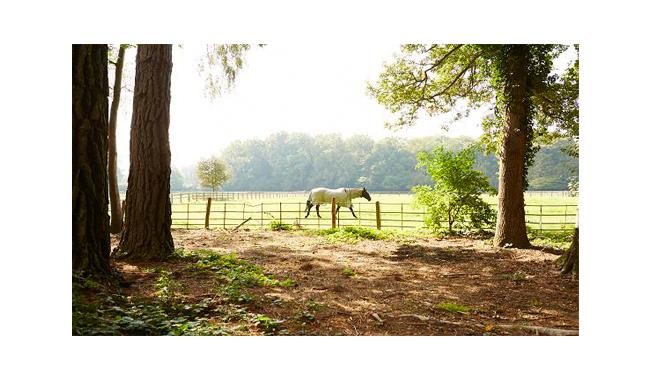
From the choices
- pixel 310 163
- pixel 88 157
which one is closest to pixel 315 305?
pixel 88 157

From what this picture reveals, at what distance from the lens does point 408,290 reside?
4219 mm

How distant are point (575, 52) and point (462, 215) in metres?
4.56

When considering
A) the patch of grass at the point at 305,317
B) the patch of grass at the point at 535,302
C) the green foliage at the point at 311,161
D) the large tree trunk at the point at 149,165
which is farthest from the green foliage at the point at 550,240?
the green foliage at the point at 311,161

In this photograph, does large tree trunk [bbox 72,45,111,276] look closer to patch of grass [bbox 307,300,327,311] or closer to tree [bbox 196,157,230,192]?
patch of grass [bbox 307,300,327,311]

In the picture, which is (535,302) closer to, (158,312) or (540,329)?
(540,329)

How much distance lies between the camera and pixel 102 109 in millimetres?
3291

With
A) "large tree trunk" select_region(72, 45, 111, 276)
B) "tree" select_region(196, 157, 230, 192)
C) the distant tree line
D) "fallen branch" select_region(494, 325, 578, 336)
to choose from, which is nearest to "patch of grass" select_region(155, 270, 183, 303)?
"large tree trunk" select_region(72, 45, 111, 276)

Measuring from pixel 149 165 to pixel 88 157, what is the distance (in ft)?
5.87

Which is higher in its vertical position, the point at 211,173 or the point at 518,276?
the point at 211,173

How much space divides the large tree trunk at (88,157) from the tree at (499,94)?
17.8 ft

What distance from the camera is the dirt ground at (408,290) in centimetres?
309

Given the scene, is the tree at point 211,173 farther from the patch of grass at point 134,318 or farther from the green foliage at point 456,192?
the patch of grass at point 134,318

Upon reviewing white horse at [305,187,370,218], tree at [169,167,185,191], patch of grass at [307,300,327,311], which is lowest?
patch of grass at [307,300,327,311]

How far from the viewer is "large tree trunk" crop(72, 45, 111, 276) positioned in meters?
3.17
